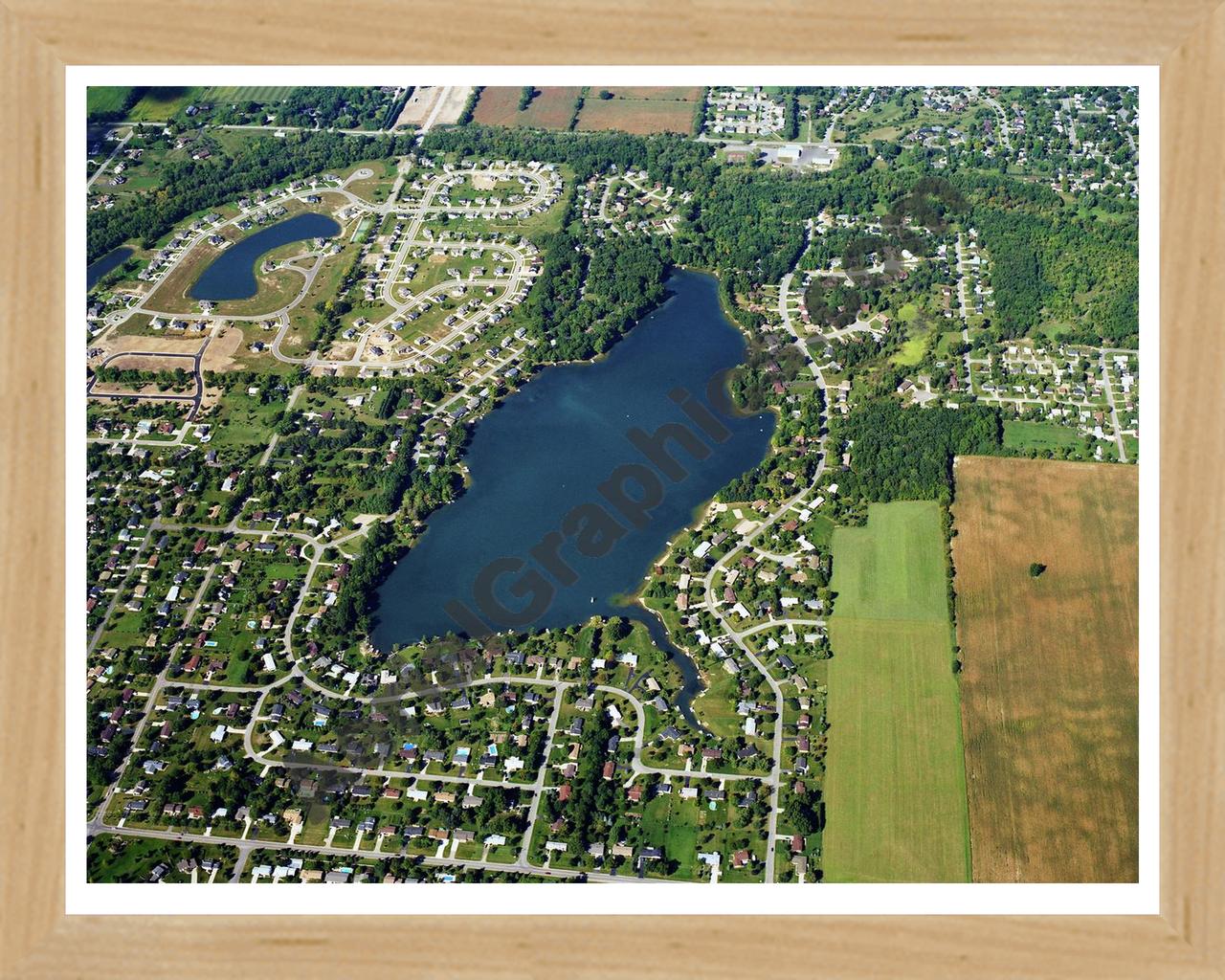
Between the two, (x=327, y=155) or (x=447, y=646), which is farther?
(x=327, y=155)

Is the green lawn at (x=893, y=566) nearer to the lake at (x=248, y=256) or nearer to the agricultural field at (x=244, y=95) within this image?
the lake at (x=248, y=256)

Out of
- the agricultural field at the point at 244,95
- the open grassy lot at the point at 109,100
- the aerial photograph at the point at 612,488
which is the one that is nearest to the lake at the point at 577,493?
the aerial photograph at the point at 612,488


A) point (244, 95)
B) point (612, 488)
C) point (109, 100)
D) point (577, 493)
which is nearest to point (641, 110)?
point (244, 95)

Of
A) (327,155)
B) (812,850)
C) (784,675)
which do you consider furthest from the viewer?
(327,155)

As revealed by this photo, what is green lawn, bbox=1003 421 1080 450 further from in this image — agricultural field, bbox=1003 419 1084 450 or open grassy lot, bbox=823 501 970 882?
open grassy lot, bbox=823 501 970 882
